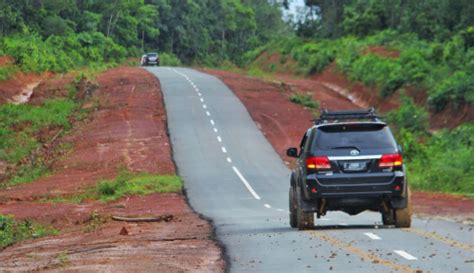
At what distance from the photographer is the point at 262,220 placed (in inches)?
1022

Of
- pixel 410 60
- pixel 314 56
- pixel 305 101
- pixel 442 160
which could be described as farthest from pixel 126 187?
pixel 314 56

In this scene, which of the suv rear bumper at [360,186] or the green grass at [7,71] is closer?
the suv rear bumper at [360,186]

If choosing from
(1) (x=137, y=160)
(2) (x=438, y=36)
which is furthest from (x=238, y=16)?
(1) (x=137, y=160)

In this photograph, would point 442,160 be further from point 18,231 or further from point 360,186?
point 360,186

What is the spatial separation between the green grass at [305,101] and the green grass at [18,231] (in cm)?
3993

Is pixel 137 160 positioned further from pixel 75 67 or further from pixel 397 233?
pixel 75 67

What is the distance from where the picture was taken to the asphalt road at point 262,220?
14.8 metres

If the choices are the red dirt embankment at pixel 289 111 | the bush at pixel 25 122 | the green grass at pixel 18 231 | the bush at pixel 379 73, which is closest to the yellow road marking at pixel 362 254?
the green grass at pixel 18 231

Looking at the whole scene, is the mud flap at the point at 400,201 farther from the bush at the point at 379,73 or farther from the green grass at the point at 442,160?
the bush at the point at 379,73

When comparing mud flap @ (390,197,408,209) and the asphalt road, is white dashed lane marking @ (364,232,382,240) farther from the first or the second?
mud flap @ (390,197,408,209)

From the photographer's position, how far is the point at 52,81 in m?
74.0

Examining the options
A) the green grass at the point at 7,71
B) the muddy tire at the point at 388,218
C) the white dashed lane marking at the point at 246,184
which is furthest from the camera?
the green grass at the point at 7,71

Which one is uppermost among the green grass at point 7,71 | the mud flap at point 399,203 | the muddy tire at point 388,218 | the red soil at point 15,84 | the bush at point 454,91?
the mud flap at point 399,203

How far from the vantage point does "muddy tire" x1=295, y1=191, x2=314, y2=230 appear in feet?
66.4
